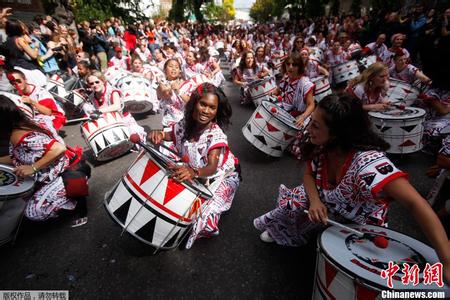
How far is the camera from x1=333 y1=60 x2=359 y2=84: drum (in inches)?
250

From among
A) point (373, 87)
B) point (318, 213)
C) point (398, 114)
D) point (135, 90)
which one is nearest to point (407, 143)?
point (398, 114)

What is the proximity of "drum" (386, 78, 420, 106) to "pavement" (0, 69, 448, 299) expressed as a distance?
2317 millimetres

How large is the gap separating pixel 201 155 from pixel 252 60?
4.97 m

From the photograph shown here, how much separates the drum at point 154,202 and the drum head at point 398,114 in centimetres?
279

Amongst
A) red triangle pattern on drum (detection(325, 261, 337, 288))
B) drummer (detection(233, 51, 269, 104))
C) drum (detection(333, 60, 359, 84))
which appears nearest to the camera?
red triangle pattern on drum (detection(325, 261, 337, 288))

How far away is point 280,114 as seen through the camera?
3.83 meters

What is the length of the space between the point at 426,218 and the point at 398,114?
8.85 feet

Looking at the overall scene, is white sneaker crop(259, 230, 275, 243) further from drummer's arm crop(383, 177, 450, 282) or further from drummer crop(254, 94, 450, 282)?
drummer's arm crop(383, 177, 450, 282)

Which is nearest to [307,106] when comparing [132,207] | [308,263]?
[308,263]

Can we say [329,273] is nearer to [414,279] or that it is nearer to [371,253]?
[371,253]

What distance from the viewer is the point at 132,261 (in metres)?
2.35

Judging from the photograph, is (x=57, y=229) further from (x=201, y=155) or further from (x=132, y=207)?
(x=201, y=155)

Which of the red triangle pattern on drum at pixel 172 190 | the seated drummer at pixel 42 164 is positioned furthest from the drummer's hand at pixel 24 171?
the red triangle pattern on drum at pixel 172 190

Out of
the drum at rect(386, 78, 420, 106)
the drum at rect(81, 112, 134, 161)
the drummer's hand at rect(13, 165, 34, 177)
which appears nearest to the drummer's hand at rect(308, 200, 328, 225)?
the drummer's hand at rect(13, 165, 34, 177)
